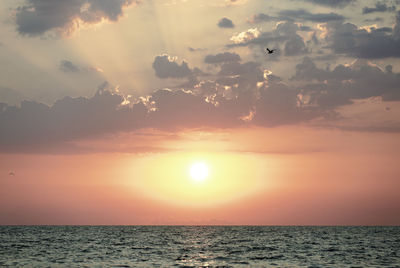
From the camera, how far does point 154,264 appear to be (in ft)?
217

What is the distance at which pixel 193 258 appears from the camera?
7550 cm

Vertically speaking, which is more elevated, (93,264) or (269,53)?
(269,53)

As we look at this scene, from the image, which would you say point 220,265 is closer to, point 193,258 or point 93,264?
point 193,258

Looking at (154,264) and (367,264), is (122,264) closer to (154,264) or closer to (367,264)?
(154,264)

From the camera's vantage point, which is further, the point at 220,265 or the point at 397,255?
the point at 397,255

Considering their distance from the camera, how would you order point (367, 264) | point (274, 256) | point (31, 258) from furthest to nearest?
1. point (274, 256)
2. point (31, 258)
3. point (367, 264)

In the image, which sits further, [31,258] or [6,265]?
[31,258]

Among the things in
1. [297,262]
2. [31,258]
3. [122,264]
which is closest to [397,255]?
[297,262]

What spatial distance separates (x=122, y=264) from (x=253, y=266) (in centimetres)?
1686

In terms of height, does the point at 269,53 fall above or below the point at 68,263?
above

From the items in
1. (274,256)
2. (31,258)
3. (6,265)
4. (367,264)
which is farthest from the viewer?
(274,256)

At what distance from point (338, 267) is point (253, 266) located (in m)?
10.8

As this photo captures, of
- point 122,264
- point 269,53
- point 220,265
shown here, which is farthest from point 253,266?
point 269,53

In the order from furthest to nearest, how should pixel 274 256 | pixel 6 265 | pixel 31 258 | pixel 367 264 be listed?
1. pixel 274 256
2. pixel 31 258
3. pixel 367 264
4. pixel 6 265
